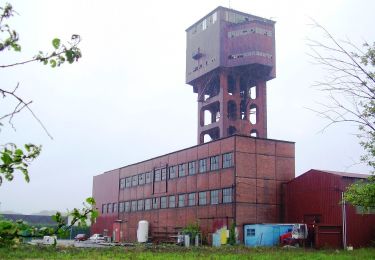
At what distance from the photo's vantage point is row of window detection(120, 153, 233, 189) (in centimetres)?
4822

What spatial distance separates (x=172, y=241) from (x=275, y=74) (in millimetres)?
26492

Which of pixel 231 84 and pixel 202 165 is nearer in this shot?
pixel 202 165

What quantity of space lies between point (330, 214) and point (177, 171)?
20211 millimetres

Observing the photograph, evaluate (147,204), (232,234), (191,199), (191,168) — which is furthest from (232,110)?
(232,234)

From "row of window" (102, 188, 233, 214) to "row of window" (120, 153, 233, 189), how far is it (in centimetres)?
237

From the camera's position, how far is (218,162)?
48875 mm

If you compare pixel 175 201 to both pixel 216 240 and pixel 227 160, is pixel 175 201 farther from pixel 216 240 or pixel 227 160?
pixel 227 160

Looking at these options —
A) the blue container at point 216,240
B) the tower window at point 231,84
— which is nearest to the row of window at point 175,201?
the blue container at point 216,240

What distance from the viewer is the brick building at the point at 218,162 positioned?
46.6m

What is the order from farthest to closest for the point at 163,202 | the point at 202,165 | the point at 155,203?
1. the point at 155,203
2. the point at 163,202
3. the point at 202,165

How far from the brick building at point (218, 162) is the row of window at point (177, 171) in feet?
0.36

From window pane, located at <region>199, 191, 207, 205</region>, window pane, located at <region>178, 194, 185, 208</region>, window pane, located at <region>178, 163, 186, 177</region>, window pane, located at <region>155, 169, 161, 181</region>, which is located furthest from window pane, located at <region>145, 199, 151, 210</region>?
window pane, located at <region>199, 191, 207, 205</region>

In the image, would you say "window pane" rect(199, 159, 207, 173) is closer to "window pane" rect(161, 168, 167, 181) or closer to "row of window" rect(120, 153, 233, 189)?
"row of window" rect(120, 153, 233, 189)

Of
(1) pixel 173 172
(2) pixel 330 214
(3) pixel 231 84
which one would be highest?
(3) pixel 231 84
